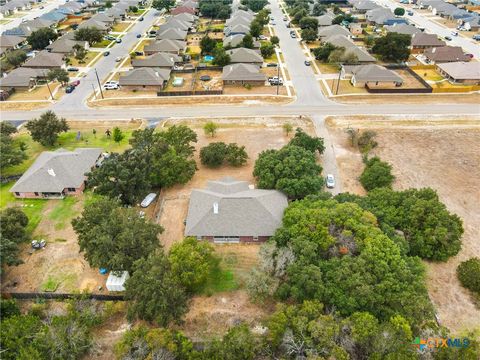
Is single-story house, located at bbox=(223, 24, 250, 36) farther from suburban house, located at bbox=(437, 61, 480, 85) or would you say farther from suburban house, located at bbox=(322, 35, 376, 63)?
suburban house, located at bbox=(437, 61, 480, 85)

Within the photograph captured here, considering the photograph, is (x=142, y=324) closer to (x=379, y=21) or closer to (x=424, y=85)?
(x=424, y=85)

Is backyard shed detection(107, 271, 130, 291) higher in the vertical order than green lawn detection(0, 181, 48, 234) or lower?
higher

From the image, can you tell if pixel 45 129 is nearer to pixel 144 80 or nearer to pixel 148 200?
pixel 148 200

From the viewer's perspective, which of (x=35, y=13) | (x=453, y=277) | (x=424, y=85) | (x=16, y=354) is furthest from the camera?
(x=35, y=13)

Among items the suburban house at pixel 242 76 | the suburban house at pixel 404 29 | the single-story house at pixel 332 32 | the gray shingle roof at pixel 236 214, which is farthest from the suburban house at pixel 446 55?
the gray shingle roof at pixel 236 214

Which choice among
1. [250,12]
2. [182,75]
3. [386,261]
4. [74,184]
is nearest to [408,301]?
[386,261]

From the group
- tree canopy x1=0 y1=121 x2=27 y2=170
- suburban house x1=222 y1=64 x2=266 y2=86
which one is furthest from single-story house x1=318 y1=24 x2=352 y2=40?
tree canopy x1=0 y1=121 x2=27 y2=170
